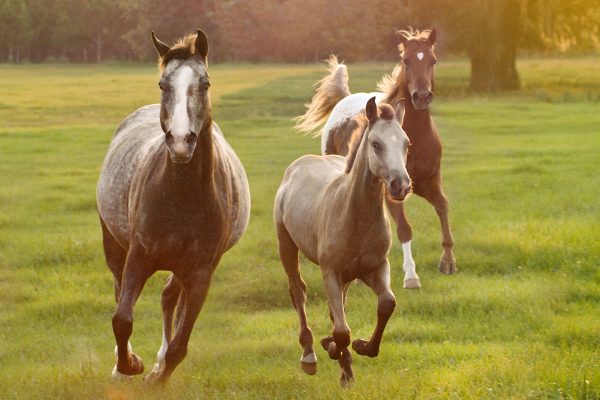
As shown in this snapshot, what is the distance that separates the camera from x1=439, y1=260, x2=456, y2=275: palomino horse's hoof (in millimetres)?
12081

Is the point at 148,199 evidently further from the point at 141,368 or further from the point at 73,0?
the point at 73,0

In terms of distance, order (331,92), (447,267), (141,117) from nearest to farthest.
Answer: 1. (141,117)
2. (447,267)
3. (331,92)

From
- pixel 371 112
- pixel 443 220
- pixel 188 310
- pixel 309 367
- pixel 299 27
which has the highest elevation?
pixel 299 27

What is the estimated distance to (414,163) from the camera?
12.6 meters

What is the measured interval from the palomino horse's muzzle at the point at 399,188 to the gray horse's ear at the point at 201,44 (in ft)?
5.02

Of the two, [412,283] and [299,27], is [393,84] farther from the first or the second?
[299,27]

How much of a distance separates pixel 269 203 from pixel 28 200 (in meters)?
4.24

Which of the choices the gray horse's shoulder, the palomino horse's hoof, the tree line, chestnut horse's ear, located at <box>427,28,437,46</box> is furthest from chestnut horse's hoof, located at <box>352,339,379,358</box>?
the tree line

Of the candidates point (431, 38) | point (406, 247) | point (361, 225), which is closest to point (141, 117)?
point (361, 225)

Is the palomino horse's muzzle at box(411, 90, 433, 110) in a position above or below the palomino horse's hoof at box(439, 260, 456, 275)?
above

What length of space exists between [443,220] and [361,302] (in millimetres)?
2313

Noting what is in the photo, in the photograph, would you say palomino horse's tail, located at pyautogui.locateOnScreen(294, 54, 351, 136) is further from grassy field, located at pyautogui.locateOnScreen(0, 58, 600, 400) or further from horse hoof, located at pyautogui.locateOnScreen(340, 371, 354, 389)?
horse hoof, located at pyautogui.locateOnScreen(340, 371, 354, 389)

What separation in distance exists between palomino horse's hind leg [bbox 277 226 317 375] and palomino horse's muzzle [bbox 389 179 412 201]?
Answer: 189cm

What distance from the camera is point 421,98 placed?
12453mm
